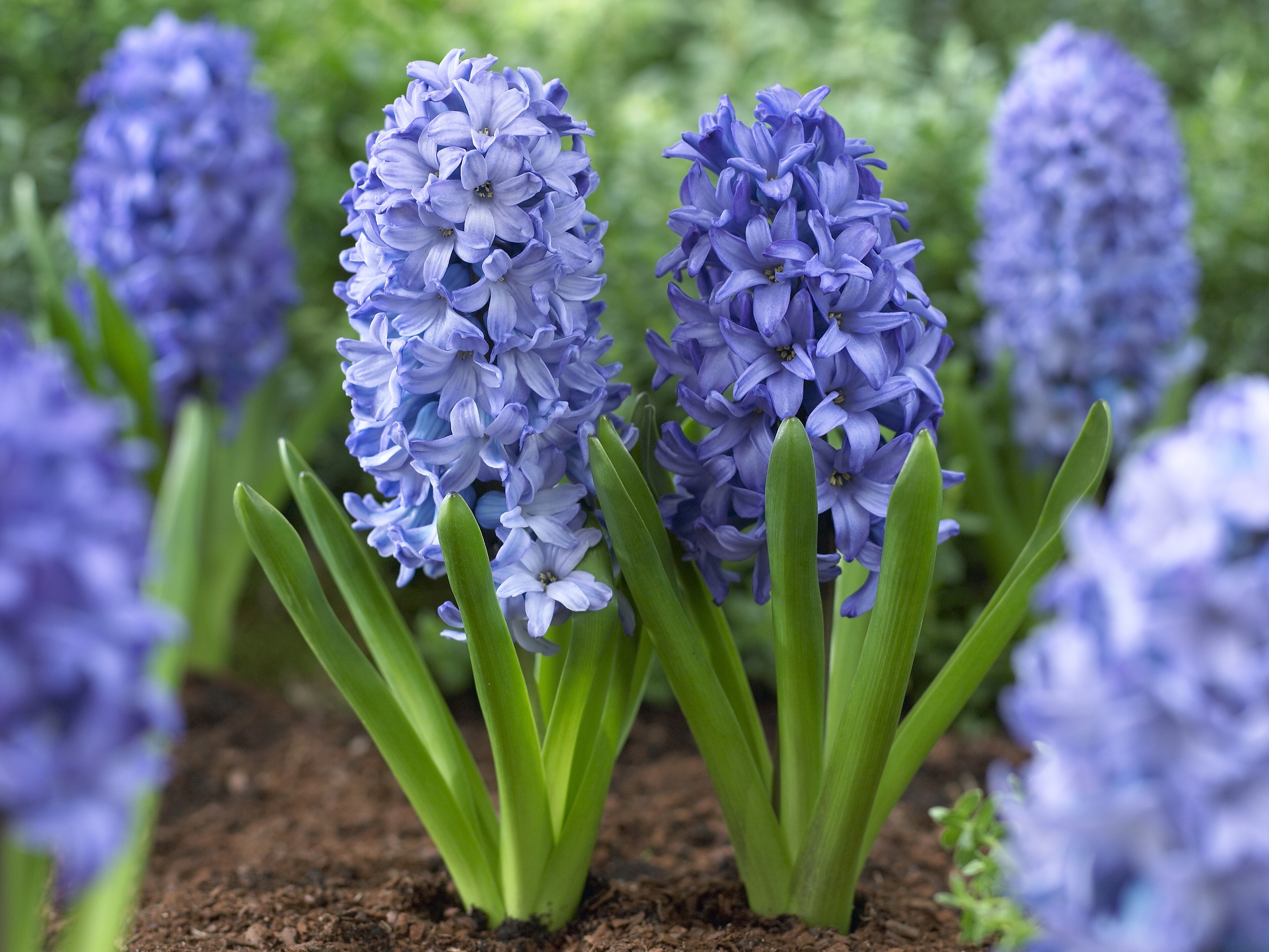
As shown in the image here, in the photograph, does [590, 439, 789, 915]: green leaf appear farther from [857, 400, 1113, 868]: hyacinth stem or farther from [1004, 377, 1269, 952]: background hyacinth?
[1004, 377, 1269, 952]: background hyacinth

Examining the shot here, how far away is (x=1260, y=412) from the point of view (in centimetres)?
97

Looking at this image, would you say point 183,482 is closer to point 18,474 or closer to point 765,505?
point 765,505

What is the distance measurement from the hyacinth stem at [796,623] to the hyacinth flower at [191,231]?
2196 mm

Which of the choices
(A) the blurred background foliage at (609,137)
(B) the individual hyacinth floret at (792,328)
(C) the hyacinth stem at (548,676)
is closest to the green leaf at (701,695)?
(B) the individual hyacinth floret at (792,328)

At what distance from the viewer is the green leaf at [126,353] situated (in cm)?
305

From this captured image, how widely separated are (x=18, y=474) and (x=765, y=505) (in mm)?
961

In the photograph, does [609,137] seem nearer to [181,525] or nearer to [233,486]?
[233,486]

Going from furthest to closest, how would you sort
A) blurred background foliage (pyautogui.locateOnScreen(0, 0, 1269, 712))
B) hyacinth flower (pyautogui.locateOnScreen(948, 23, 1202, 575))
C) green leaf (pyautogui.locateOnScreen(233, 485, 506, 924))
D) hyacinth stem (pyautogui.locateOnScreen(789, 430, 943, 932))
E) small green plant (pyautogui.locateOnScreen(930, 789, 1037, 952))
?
blurred background foliage (pyautogui.locateOnScreen(0, 0, 1269, 712)) < hyacinth flower (pyautogui.locateOnScreen(948, 23, 1202, 575)) < green leaf (pyautogui.locateOnScreen(233, 485, 506, 924)) < hyacinth stem (pyautogui.locateOnScreen(789, 430, 943, 932)) < small green plant (pyautogui.locateOnScreen(930, 789, 1037, 952))

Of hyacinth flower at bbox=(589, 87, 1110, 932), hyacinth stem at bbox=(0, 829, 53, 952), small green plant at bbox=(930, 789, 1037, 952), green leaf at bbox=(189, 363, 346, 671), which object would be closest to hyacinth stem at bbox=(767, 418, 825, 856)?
hyacinth flower at bbox=(589, 87, 1110, 932)

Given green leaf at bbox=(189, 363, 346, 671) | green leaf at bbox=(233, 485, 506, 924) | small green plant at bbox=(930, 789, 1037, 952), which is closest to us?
small green plant at bbox=(930, 789, 1037, 952)

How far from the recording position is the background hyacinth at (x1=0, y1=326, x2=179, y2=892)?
89cm

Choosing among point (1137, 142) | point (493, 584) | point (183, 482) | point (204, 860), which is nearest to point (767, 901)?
point (493, 584)

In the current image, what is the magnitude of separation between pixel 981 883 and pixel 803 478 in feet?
1.87

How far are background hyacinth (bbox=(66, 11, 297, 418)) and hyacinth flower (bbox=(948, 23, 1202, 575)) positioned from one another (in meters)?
2.10
